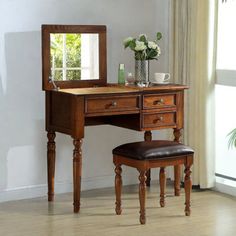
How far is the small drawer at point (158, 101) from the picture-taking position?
4457 millimetres

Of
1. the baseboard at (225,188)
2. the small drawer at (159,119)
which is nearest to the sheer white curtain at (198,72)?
the baseboard at (225,188)

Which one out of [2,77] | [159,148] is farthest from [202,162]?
[2,77]

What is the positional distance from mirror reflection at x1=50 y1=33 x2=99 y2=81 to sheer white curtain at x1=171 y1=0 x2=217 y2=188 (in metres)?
0.66

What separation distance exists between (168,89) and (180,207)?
80 cm

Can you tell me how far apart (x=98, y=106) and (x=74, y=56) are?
601mm

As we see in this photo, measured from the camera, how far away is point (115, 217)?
420cm

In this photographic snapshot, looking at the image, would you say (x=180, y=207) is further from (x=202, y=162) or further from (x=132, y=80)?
(x=132, y=80)

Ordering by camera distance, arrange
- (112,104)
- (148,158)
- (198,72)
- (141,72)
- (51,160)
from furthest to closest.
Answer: (198,72)
(141,72)
(51,160)
(112,104)
(148,158)

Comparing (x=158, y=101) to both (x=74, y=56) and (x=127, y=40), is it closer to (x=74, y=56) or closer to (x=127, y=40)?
(x=127, y=40)

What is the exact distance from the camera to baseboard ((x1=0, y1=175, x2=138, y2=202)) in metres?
4.61

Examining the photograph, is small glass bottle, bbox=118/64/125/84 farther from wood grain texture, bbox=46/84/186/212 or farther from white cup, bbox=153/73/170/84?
white cup, bbox=153/73/170/84

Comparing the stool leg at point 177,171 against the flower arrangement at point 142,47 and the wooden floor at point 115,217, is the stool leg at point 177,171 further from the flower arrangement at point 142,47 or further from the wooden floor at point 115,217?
the flower arrangement at point 142,47

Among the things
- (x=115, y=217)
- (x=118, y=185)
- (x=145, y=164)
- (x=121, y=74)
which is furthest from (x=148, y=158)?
(x=121, y=74)

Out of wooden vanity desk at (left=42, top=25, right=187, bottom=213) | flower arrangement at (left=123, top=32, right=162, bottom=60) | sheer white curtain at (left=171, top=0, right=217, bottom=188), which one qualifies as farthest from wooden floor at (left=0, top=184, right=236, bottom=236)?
flower arrangement at (left=123, top=32, right=162, bottom=60)
